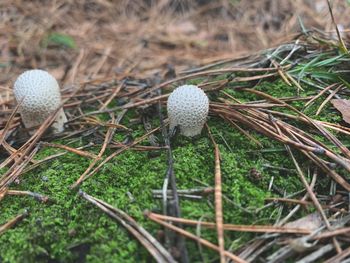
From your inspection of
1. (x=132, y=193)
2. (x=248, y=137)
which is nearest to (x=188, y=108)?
(x=248, y=137)

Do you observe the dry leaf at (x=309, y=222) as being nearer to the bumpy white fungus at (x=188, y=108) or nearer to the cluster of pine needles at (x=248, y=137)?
the cluster of pine needles at (x=248, y=137)

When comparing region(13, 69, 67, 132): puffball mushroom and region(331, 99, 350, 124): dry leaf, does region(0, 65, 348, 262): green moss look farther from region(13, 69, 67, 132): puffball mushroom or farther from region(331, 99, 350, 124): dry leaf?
region(13, 69, 67, 132): puffball mushroom

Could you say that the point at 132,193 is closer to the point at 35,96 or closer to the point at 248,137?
the point at 248,137

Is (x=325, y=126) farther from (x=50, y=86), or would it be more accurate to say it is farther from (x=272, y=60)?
(x=50, y=86)

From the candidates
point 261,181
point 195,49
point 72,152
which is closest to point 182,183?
point 261,181

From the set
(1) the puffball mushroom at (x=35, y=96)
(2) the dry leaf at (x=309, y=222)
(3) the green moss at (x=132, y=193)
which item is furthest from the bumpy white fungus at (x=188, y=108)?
(1) the puffball mushroom at (x=35, y=96)

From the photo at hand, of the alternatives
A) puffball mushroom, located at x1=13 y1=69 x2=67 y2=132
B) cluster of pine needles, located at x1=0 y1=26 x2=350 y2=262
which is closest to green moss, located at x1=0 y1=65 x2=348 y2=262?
cluster of pine needles, located at x1=0 y1=26 x2=350 y2=262

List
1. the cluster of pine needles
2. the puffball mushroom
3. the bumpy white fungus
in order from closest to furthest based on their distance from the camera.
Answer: the cluster of pine needles
the bumpy white fungus
the puffball mushroom
